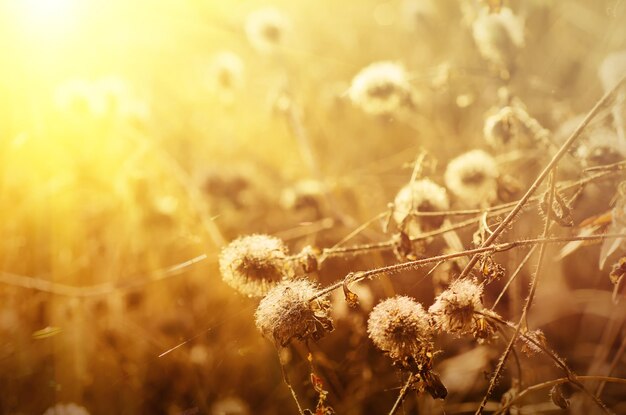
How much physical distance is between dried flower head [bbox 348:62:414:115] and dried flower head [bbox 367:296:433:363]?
81 centimetres

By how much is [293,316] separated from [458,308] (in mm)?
297

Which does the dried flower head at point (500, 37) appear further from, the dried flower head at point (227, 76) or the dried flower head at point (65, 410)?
the dried flower head at point (65, 410)

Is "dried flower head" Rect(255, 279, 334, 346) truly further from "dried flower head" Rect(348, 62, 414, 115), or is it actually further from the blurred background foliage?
"dried flower head" Rect(348, 62, 414, 115)

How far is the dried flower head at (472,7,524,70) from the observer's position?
5.39 feet

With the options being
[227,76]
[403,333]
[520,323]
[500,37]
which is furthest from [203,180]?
[520,323]

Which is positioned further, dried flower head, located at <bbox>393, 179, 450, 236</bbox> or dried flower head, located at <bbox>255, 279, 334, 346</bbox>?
dried flower head, located at <bbox>393, 179, 450, 236</bbox>

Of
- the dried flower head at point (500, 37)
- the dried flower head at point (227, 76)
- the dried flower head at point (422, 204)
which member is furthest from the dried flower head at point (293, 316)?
the dried flower head at point (227, 76)

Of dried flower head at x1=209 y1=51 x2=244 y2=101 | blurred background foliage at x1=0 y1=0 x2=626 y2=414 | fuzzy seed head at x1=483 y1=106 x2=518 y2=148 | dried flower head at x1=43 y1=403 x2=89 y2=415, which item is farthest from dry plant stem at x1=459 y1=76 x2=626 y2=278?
dried flower head at x1=209 y1=51 x2=244 y2=101

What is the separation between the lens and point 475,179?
139 centimetres

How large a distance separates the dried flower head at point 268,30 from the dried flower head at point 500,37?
90 cm

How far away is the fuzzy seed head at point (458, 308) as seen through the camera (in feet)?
2.87

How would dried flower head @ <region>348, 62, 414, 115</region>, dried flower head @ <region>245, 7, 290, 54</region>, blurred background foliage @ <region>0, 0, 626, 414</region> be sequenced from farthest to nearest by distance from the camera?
dried flower head @ <region>245, 7, 290, 54</region>, blurred background foliage @ <region>0, 0, 626, 414</region>, dried flower head @ <region>348, 62, 414, 115</region>

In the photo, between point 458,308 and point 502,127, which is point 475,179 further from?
point 458,308

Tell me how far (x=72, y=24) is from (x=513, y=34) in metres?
2.96
